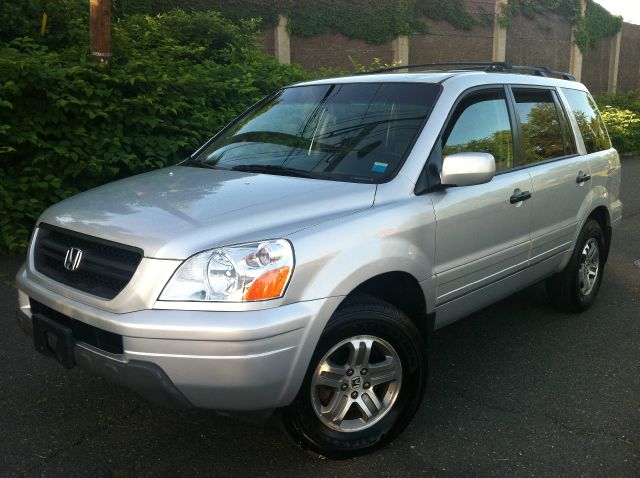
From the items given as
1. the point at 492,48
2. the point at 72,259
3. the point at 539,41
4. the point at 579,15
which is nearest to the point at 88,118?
the point at 72,259

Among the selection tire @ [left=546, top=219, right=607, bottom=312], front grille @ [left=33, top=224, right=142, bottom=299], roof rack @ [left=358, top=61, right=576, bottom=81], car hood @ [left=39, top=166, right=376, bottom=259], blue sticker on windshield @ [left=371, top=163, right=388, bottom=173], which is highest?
roof rack @ [left=358, top=61, right=576, bottom=81]

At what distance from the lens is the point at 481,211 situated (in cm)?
355

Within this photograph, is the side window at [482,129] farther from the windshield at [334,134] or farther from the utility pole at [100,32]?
the utility pole at [100,32]

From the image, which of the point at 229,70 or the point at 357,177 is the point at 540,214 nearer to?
the point at 357,177

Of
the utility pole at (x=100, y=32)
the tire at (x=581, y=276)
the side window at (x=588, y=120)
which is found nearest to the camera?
the tire at (x=581, y=276)

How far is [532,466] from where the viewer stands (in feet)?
9.47

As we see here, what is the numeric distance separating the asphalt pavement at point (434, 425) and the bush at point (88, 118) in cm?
194

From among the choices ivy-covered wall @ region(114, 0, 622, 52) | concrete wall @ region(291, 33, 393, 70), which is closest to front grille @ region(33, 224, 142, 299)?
ivy-covered wall @ region(114, 0, 622, 52)

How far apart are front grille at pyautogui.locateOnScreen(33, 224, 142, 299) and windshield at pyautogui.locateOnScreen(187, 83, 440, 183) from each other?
40.4 inches

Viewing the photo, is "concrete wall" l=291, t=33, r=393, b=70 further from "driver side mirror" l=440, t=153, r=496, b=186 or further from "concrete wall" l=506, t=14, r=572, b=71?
"driver side mirror" l=440, t=153, r=496, b=186

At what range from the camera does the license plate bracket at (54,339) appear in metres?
2.70

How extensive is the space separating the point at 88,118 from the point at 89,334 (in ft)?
12.8

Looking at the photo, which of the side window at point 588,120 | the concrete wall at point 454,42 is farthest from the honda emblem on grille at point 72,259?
the concrete wall at point 454,42

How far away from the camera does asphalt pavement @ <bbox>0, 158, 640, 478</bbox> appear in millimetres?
2885
